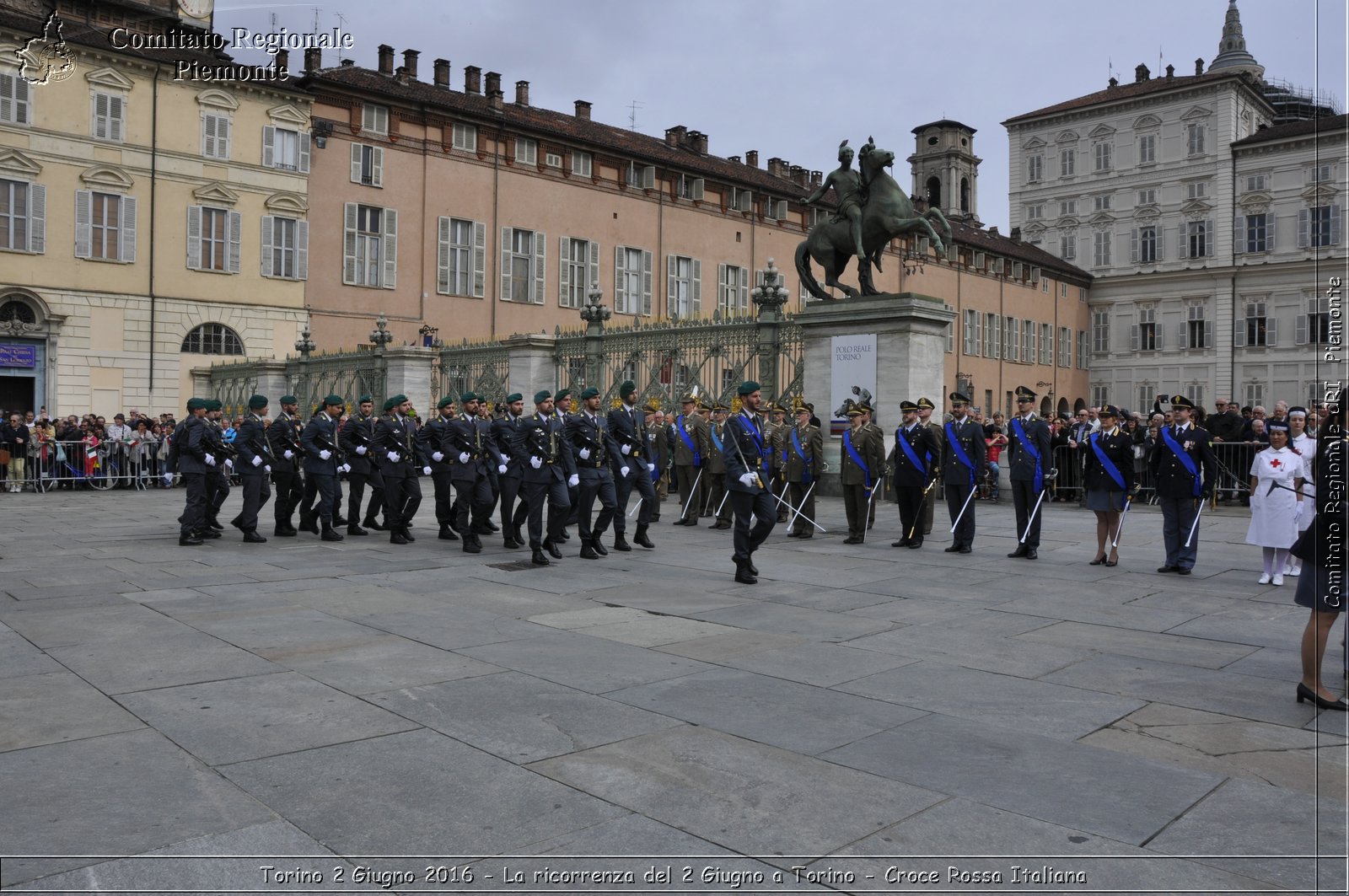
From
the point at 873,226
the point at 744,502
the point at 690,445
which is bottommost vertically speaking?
the point at 744,502

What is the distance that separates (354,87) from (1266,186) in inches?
1815

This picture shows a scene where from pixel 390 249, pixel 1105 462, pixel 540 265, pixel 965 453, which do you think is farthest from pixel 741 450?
pixel 540 265

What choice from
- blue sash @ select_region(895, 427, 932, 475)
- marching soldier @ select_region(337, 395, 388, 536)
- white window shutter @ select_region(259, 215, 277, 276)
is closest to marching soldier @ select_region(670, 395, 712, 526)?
blue sash @ select_region(895, 427, 932, 475)

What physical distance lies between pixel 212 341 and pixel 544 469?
26518 mm

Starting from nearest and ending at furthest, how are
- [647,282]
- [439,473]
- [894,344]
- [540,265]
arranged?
[439,473]
[894,344]
[540,265]
[647,282]

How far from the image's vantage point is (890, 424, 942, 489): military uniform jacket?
1306 cm

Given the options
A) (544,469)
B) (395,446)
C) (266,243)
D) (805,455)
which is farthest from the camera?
(266,243)

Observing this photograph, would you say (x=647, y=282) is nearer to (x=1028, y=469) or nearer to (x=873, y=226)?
(x=873, y=226)

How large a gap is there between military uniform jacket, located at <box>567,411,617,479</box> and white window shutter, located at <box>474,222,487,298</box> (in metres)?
27.3

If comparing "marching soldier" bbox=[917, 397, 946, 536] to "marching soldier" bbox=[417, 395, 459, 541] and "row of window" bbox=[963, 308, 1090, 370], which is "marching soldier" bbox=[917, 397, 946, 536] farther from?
"row of window" bbox=[963, 308, 1090, 370]

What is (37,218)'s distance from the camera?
3069 cm

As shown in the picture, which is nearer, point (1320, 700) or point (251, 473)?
point (1320, 700)

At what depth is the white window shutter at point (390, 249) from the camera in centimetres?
3644

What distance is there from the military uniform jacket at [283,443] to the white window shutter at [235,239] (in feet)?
73.2
